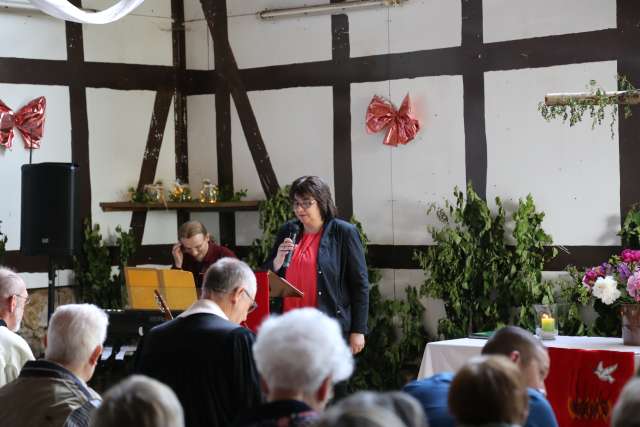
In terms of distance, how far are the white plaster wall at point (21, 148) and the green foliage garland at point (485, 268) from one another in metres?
2.98

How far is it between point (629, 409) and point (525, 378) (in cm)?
122

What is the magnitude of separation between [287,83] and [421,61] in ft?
3.80

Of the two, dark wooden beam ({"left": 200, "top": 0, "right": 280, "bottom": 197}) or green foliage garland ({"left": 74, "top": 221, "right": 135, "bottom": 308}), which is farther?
dark wooden beam ({"left": 200, "top": 0, "right": 280, "bottom": 197})

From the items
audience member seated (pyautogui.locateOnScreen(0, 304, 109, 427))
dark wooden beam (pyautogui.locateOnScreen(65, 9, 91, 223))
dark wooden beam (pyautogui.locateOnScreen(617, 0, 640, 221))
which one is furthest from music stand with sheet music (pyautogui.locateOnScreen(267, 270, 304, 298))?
dark wooden beam (pyautogui.locateOnScreen(65, 9, 91, 223))

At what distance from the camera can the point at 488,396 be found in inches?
91.3

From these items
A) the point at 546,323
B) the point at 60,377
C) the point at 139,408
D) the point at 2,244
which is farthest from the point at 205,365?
the point at 2,244

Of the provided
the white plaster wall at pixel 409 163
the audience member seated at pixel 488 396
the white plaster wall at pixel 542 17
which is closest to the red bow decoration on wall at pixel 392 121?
the white plaster wall at pixel 409 163

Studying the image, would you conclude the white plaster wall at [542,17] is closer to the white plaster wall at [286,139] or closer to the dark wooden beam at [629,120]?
the dark wooden beam at [629,120]

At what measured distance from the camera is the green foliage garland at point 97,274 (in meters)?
8.09

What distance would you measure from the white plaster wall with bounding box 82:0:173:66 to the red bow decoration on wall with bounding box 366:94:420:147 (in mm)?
1951

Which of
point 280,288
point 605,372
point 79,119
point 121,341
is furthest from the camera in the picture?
point 79,119

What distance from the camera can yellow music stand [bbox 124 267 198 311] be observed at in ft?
20.2

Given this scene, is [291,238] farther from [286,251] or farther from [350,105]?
[350,105]

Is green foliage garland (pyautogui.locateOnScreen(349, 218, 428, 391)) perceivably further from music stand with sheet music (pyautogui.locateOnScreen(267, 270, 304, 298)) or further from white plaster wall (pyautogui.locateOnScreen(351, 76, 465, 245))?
music stand with sheet music (pyautogui.locateOnScreen(267, 270, 304, 298))
